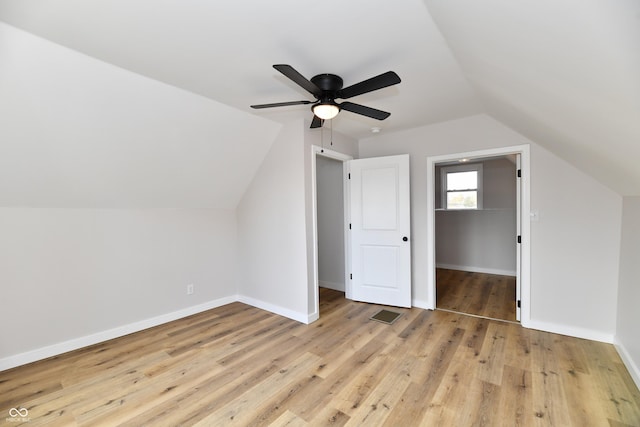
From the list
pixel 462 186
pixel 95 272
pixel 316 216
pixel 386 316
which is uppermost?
pixel 462 186

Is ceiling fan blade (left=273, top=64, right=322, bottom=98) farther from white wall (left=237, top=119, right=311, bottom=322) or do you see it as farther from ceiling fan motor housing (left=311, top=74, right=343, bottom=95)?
white wall (left=237, top=119, right=311, bottom=322)

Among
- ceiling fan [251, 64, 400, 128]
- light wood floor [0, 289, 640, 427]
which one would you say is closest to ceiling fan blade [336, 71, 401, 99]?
ceiling fan [251, 64, 400, 128]

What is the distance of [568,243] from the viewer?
2.84 m

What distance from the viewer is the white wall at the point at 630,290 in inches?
85.4

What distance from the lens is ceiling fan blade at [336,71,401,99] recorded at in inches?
68.7

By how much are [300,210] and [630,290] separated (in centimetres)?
314

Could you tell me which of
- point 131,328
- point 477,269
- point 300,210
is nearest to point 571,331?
point 477,269

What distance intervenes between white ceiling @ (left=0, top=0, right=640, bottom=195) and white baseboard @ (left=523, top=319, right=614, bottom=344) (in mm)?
1458

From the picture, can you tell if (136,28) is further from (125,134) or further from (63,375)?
(63,375)

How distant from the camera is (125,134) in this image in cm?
255

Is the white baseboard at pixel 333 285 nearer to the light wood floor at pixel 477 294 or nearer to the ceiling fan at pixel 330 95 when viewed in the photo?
the light wood floor at pixel 477 294

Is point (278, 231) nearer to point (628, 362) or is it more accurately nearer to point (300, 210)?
point (300, 210)

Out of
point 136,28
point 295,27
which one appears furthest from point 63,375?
point 295,27

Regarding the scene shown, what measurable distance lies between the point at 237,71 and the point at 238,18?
0.65 metres
